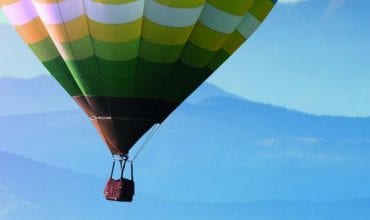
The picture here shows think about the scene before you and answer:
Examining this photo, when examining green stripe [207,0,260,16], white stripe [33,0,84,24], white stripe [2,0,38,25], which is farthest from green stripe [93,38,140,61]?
green stripe [207,0,260,16]

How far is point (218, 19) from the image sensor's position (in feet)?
49.9

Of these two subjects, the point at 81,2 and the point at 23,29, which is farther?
the point at 23,29

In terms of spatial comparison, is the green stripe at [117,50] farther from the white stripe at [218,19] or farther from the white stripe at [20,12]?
the white stripe at [20,12]

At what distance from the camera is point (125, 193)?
51.4 feet

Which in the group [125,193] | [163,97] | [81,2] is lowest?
[125,193]

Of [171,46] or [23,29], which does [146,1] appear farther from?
[23,29]

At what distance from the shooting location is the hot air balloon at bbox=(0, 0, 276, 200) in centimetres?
1474

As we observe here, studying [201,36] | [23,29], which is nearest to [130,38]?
[201,36]

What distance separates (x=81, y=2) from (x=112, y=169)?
10.0 feet

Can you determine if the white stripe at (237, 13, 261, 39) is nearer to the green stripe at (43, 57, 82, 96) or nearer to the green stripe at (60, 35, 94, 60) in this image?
the green stripe at (60, 35, 94, 60)

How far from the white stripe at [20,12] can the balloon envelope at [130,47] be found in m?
0.02

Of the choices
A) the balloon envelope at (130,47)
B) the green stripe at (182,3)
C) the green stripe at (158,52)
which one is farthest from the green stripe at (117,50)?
the green stripe at (182,3)

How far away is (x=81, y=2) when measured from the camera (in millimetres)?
14680

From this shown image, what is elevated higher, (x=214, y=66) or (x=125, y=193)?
(x=214, y=66)
